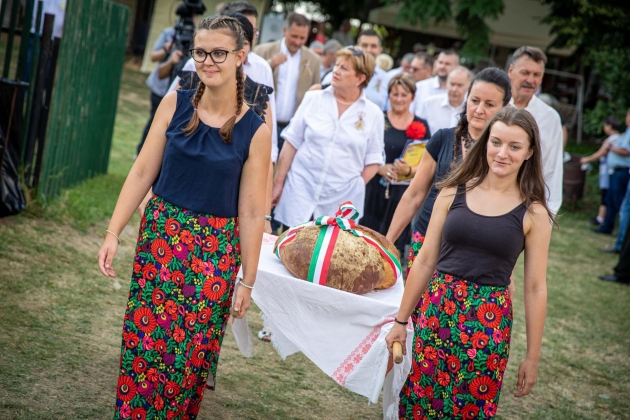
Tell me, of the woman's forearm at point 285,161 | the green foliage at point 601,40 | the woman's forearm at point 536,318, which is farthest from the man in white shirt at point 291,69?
the green foliage at point 601,40

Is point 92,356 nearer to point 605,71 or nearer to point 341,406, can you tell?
point 341,406

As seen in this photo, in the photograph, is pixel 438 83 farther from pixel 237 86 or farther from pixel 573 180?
pixel 573 180

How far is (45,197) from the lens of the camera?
746cm

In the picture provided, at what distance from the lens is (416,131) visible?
257 inches

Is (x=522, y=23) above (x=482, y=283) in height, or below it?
above

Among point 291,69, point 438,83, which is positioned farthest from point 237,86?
point 438,83

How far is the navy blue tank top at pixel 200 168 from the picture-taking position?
317 cm

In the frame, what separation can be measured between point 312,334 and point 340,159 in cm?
203

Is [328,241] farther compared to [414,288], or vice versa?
[328,241]

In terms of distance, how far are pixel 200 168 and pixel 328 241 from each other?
853mm

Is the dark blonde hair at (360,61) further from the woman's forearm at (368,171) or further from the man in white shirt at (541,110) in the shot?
the man in white shirt at (541,110)

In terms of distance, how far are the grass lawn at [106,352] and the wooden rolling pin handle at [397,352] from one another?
135cm

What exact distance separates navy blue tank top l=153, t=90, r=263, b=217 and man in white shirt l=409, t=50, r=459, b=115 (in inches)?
223

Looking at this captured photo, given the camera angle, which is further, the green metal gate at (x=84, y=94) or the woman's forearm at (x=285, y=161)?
the green metal gate at (x=84, y=94)
